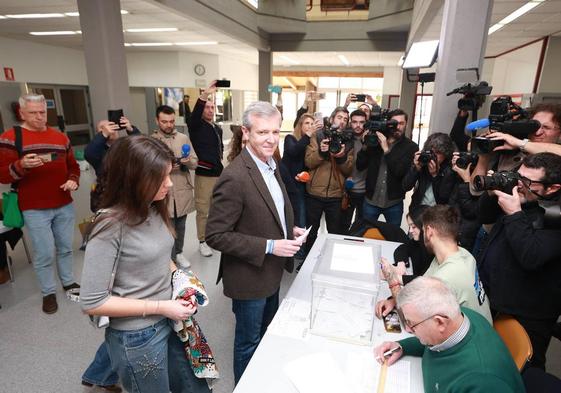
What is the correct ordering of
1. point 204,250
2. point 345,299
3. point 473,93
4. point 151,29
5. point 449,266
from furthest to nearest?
point 151,29, point 204,250, point 473,93, point 345,299, point 449,266

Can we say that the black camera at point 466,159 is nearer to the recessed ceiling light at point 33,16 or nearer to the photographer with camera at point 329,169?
the photographer with camera at point 329,169

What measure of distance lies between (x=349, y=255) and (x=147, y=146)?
1.07 m

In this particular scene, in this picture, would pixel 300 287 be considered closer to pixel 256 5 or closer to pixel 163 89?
pixel 256 5

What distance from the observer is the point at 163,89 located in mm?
8406

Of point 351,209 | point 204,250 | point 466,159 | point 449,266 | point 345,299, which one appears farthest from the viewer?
point 204,250

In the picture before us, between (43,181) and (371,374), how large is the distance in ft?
7.78

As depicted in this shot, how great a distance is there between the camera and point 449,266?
1.36 metres

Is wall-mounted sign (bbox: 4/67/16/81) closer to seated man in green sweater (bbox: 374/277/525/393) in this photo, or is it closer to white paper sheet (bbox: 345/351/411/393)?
white paper sheet (bbox: 345/351/411/393)

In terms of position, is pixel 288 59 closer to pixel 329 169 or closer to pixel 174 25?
pixel 174 25

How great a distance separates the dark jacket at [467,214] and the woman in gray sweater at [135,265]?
5.36 feet

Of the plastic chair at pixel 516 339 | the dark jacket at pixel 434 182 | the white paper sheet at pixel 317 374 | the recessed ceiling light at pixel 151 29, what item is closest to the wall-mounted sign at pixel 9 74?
the recessed ceiling light at pixel 151 29

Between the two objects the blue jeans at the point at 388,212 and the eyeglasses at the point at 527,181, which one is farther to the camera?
the blue jeans at the point at 388,212

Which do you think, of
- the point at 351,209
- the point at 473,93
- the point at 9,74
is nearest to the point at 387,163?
the point at 351,209

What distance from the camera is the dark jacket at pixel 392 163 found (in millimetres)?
2654
